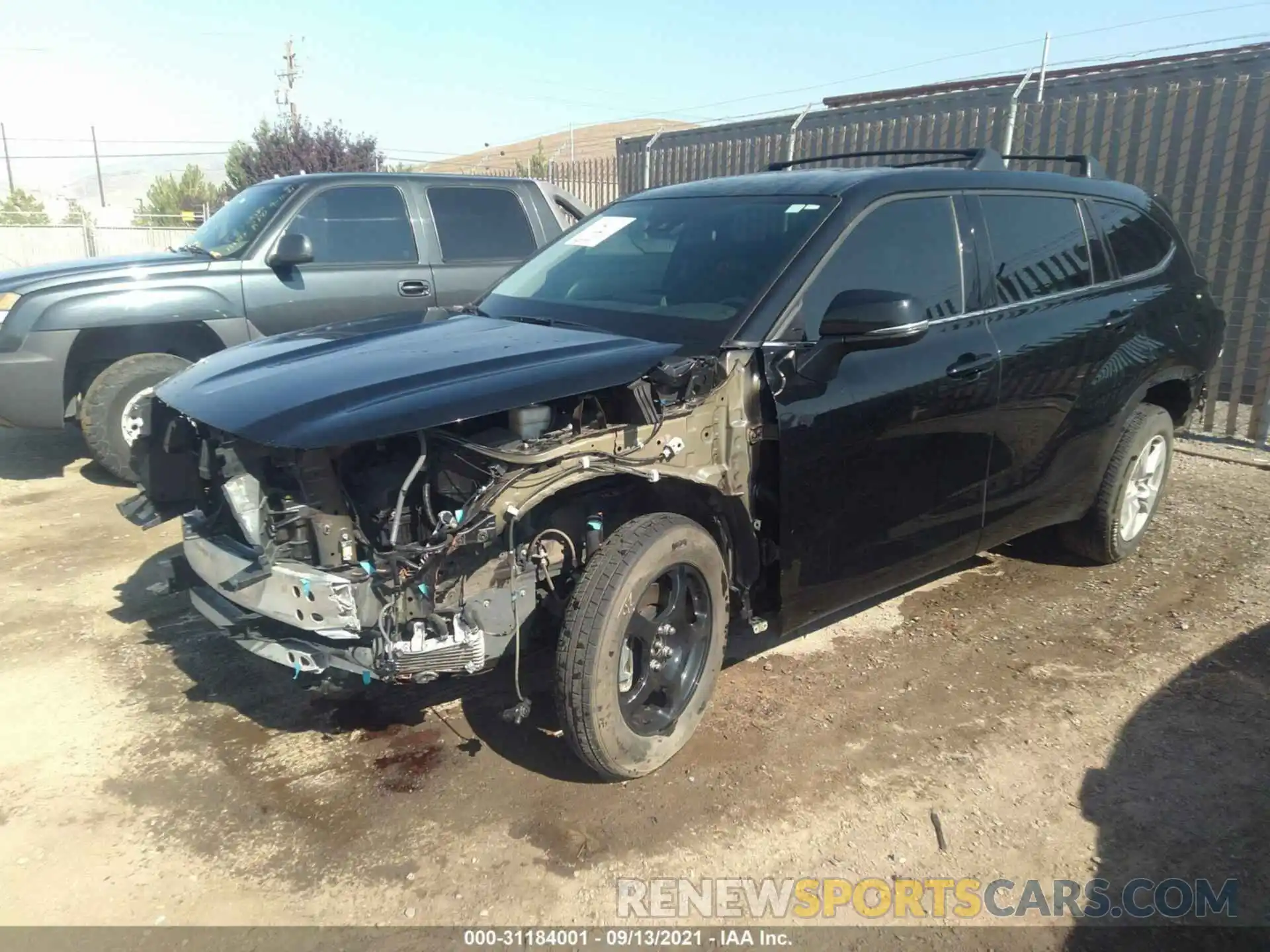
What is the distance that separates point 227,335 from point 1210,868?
604 cm

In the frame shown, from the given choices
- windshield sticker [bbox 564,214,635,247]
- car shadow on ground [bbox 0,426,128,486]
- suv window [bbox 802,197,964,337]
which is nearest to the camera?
suv window [bbox 802,197,964,337]

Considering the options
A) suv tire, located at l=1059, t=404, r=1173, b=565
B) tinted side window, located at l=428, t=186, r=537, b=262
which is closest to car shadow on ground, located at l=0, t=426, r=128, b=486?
tinted side window, located at l=428, t=186, r=537, b=262

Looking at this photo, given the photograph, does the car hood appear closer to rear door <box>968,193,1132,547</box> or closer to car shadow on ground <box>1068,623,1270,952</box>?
rear door <box>968,193,1132,547</box>

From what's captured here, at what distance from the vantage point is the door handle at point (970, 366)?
11.8ft

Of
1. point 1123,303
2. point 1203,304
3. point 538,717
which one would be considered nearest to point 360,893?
point 538,717

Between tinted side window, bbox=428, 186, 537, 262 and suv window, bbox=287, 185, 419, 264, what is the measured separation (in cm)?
27

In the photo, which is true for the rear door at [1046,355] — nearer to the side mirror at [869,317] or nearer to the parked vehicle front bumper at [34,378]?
the side mirror at [869,317]

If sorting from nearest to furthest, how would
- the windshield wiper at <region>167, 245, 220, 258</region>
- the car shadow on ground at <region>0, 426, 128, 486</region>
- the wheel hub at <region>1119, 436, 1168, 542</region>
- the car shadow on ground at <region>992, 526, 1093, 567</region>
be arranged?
1. the wheel hub at <region>1119, 436, 1168, 542</region>
2. the car shadow on ground at <region>992, 526, 1093, 567</region>
3. the windshield wiper at <region>167, 245, 220, 258</region>
4. the car shadow on ground at <region>0, 426, 128, 486</region>

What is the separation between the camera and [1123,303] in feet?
14.5

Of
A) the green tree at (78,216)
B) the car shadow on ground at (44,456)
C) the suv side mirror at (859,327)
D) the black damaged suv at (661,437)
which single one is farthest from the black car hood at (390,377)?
the green tree at (78,216)

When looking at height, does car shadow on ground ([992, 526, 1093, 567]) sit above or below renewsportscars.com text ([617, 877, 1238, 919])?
above

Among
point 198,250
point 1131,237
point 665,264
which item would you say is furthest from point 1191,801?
point 198,250

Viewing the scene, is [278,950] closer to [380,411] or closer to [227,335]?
[380,411]

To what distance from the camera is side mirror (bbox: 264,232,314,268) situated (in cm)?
616
